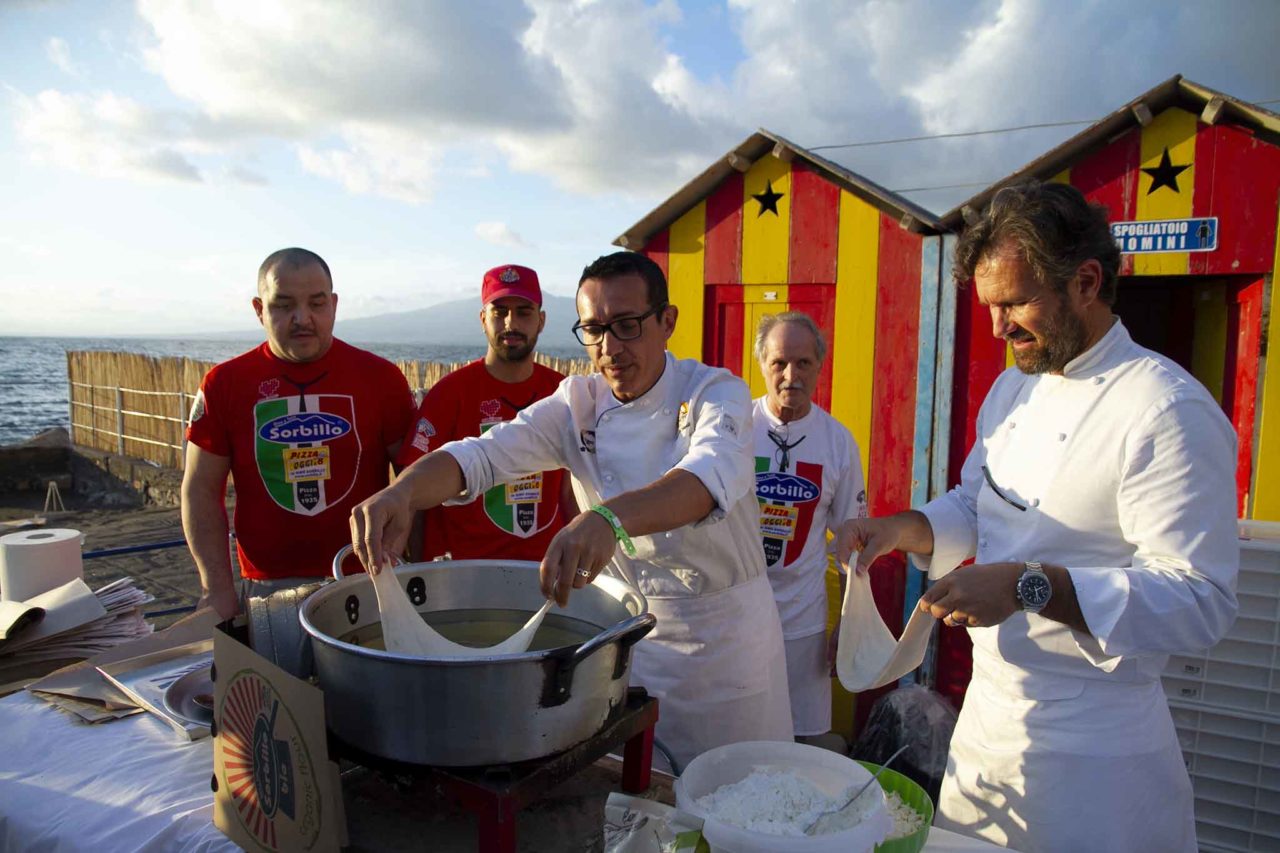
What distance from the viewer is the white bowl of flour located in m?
1.12

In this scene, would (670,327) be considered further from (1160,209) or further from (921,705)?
(1160,209)

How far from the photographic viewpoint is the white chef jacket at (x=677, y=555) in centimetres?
205

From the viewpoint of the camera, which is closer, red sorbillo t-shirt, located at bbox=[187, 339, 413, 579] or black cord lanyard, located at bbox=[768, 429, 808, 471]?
red sorbillo t-shirt, located at bbox=[187, 339, 413, 579]

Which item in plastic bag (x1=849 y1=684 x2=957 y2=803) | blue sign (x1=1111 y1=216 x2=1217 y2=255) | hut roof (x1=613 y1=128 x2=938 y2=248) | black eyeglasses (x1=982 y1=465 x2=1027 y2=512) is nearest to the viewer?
black eyeglasses (x1=982 y1=465 x2=1027 y2=512)

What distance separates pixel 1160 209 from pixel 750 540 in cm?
252

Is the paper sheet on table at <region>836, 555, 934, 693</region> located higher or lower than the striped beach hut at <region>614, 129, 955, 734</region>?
lower

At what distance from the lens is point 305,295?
9.04 ft

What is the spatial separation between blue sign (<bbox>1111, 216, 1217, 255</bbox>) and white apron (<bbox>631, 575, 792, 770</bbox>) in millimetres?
2310

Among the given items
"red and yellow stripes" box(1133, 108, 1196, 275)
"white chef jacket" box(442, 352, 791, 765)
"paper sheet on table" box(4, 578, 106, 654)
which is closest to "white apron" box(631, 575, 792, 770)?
"white chef jacket" box(442, 352, 791, 765)

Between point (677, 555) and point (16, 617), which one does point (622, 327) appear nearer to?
point (677, 555)

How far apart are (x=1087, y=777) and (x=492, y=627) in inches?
48.4

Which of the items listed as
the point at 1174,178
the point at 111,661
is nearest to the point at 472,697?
the point at 111,661

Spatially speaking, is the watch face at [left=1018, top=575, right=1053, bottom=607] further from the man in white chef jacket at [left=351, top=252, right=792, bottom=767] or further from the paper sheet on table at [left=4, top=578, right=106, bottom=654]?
the paper sheet on table at [left=4, top=578, right=106, bottom=654]

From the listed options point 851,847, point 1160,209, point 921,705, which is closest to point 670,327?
point 851,847
